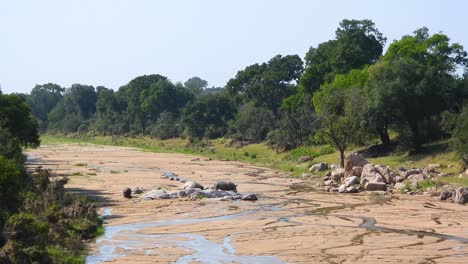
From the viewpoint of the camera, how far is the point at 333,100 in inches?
2655

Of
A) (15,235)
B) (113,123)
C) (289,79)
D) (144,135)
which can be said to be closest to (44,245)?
(15,235)

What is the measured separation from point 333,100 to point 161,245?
139 ft

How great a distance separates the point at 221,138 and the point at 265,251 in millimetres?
94031

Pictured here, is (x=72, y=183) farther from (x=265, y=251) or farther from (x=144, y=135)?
(x=144, y=135)

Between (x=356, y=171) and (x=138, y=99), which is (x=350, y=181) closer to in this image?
(x=356, y=171)

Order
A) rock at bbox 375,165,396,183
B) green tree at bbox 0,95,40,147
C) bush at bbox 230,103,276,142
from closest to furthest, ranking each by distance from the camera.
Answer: rock at bbox 375,165,396,183 → green tree at bbox 0,95,40,147 → bush at bbox 230,103,276,142

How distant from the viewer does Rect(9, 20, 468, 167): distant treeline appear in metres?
64.0

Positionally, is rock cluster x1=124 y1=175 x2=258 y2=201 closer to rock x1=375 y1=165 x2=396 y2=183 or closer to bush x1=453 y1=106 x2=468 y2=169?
rock x1=375 y1=165 x2=396 y2=183

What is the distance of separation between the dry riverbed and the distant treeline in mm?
14290

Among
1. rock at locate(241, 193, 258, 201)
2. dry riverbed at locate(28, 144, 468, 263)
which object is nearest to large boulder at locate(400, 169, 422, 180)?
dry riverbed at locate(28, 144, 468, 263)

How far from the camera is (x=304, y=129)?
8931 centimetres

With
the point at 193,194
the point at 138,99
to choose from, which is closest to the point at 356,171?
the point at 193,194

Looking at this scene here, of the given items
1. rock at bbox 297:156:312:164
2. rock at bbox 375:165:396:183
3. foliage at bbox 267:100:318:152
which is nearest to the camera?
rock at bbox 375:165:396:183

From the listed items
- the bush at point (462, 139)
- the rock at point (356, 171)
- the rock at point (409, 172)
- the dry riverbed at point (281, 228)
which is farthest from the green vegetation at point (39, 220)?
the bush at point (462, 139)
